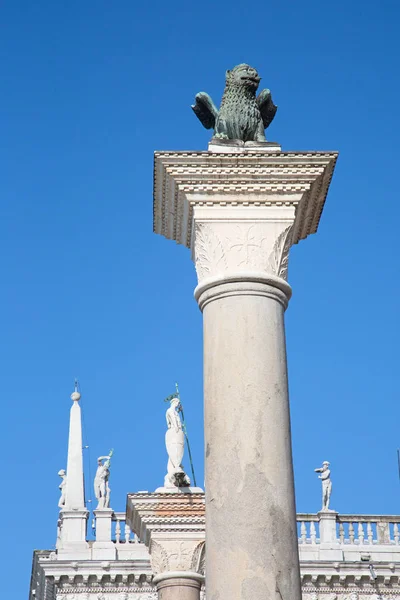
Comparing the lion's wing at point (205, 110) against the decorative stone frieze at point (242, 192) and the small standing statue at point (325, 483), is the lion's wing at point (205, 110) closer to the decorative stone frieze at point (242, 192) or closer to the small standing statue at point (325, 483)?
the decorative stone frieze at point (242, 192)

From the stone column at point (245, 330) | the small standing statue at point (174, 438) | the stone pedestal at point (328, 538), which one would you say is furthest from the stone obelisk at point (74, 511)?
the stone column at point (245, 330)

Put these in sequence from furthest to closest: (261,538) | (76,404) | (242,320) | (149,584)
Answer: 1. (76,404)
2. (149,584)
3. (242,320)
4. (261,538)

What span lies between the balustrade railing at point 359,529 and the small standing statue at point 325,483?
0.41 meters

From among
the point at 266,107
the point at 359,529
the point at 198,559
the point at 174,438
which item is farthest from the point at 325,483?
the point at 266,107

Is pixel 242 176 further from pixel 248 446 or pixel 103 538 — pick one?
pixel 103 538

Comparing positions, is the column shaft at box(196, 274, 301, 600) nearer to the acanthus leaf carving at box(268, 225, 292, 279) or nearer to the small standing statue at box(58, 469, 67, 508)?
the acanthus leaf carving at box(268, 225, 292, 279)

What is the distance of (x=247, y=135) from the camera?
1108 centimetres

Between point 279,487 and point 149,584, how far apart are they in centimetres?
3140

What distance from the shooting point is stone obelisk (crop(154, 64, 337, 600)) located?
9.53 meters

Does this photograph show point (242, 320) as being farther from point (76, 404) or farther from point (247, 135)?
point (76, 404)

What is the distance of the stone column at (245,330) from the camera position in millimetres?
9531

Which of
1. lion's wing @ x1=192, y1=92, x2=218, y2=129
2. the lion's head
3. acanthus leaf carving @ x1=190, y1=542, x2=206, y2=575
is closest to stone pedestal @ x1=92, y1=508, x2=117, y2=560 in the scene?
acanthus leaf carving @ x1=190, y1=542, x2=206, y2=575

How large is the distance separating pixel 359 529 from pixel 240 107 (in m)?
32.3

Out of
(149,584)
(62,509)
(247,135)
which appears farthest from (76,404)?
(247,135)
